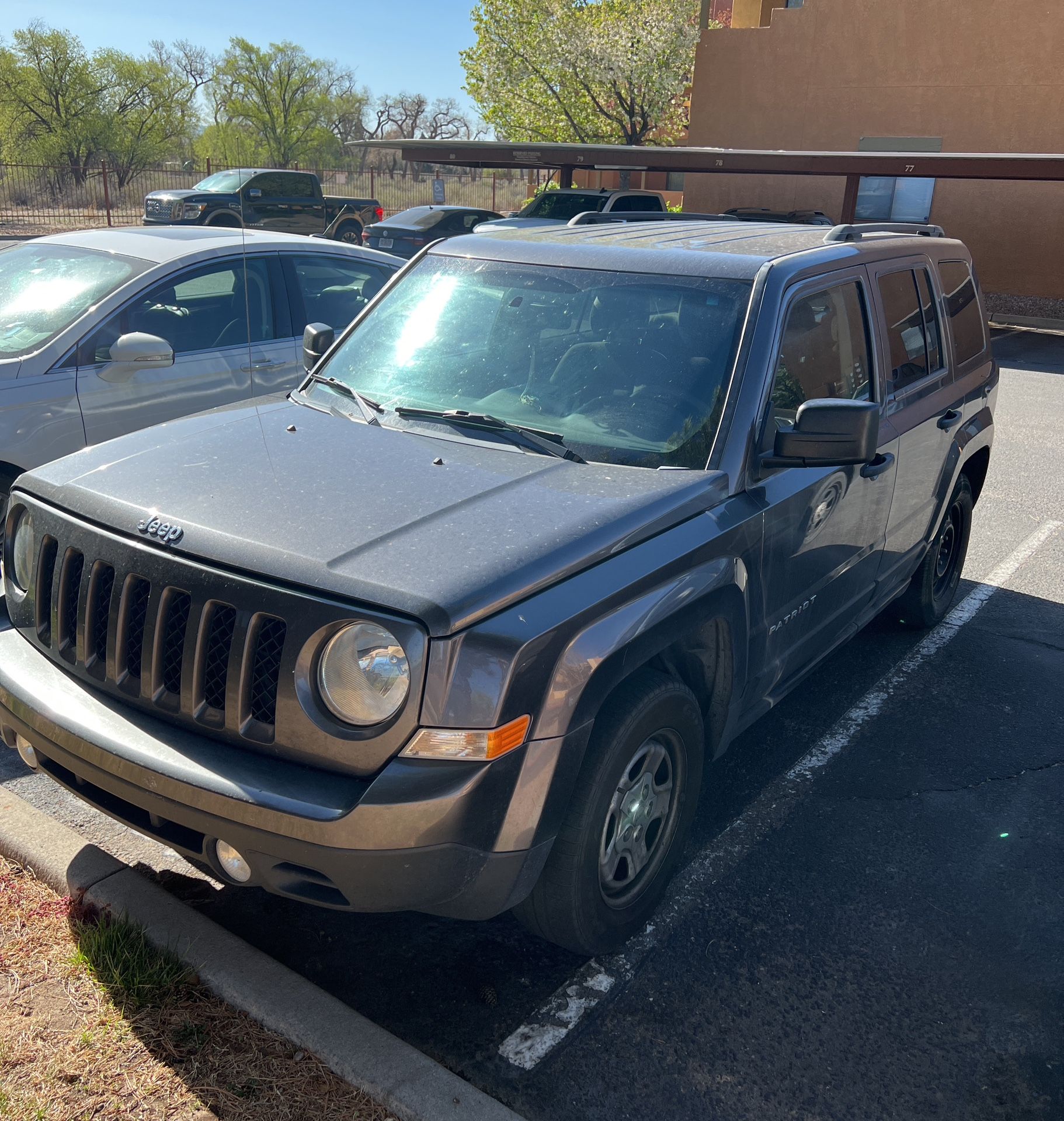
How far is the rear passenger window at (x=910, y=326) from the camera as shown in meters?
4.41

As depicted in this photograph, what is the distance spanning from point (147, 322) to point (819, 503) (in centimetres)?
375

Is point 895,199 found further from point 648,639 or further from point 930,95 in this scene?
point 648,639

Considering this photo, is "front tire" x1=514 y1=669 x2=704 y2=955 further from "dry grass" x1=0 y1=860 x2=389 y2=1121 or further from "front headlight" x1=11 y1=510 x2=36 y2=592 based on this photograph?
"front headlight" x1=11 y1=510 x2=36 y2=592

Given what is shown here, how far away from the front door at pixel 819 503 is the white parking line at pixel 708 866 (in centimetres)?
47

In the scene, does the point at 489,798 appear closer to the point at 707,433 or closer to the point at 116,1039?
the point at 116,1039

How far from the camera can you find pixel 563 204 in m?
20.0

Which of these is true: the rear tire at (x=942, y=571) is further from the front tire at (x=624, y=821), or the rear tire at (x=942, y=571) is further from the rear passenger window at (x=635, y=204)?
the rear passenger window at (x=635, y=204)

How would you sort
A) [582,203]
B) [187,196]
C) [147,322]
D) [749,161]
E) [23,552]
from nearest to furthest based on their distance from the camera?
[23,552] < [147,322] < [582,203] < [749,161] < [187,196]

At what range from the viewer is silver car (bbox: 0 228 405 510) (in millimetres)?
5297

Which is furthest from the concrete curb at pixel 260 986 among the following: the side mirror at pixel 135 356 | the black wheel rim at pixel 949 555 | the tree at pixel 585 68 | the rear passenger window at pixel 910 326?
the tree at pixel 585 68

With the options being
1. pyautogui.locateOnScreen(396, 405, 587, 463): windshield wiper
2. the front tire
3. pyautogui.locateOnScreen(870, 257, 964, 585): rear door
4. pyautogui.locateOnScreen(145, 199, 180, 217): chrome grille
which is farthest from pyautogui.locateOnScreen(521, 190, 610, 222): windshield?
the front tire

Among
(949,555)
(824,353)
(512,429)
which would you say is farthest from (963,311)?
(512,429)

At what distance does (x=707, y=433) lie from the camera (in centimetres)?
335

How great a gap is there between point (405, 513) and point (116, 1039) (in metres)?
1.49
